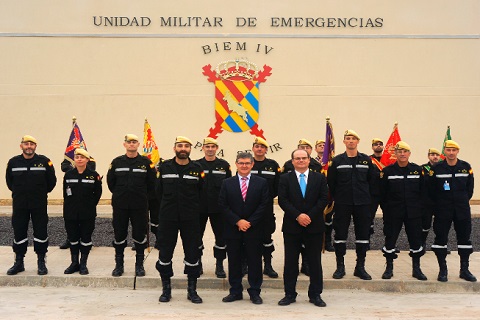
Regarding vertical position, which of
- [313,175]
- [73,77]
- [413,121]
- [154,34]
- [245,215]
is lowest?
[245,215]

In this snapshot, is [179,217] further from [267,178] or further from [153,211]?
[153,211]

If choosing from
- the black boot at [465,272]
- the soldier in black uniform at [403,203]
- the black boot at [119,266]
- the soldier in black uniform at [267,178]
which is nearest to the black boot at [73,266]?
the black boot at [119,266]

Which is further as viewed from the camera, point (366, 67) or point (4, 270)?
point (366, 67)

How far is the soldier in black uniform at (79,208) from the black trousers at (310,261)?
2.80m

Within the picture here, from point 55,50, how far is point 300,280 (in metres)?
10.6

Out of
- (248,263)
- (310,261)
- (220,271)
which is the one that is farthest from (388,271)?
(220,271)

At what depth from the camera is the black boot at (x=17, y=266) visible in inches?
301

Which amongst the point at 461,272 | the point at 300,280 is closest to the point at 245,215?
the point at 300,280

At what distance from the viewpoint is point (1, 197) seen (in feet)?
50.8

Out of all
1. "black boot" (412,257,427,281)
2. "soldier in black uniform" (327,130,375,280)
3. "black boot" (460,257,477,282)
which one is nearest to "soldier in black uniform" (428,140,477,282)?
"black boot" (460,257,477,282)

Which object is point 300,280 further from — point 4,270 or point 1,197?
point 1,197

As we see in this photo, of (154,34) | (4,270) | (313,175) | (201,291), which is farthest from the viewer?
(154,34)

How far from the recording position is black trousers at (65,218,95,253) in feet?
25.3

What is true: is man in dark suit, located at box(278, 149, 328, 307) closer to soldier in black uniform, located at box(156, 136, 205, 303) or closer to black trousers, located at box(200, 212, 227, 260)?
soldier in black uniform, located at box(156, 136, 205, 303)
